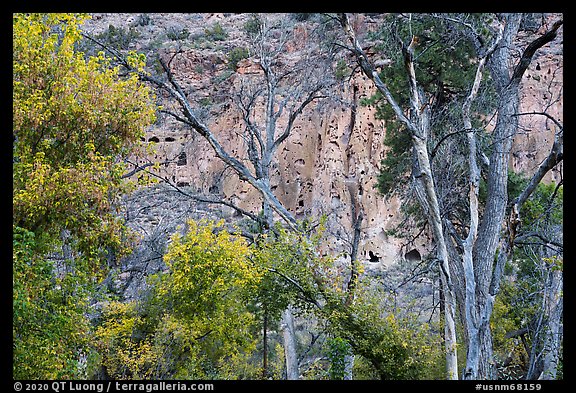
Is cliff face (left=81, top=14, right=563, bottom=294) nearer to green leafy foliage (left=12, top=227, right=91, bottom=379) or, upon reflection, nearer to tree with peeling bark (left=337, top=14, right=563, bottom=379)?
tree with peeling bark (left=337, top=14, right=563, bottom=379)

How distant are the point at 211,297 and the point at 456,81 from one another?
851 centimetres

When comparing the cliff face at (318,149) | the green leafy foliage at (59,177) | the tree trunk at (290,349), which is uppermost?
the cliff face at (318,149)

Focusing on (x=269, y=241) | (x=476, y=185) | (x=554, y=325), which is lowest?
(x=554, y=325)

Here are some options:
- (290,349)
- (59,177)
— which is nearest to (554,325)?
(290,349)

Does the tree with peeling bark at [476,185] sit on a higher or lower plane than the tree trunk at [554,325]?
higher

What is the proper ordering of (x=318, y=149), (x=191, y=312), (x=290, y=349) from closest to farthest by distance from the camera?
(x=191, y=312) → (x=290, y=349) → (x=318, y=149)

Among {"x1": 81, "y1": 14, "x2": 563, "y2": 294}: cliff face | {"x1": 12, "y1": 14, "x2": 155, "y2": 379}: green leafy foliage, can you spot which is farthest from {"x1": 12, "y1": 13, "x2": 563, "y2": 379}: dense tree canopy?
{"x1": 81, "y1": 14, "x2": 563, "y2": 294}: cliff face

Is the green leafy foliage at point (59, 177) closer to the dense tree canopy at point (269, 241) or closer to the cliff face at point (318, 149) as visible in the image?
the dense tree canopy at point (269, 241)

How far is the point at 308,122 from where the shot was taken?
35.7 meters

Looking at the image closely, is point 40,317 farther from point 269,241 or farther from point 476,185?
point 476,185

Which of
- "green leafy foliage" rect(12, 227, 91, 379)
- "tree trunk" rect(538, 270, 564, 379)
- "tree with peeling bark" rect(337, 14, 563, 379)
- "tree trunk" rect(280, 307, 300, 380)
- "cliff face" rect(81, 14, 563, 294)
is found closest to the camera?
"green leafy foliage" rect(12, 227, 91, 379)

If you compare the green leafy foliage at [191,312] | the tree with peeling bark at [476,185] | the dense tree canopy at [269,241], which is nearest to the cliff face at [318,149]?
the dense tree canopy at [269,241]

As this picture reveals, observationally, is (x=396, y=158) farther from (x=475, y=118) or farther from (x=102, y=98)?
(x=102, y=98)

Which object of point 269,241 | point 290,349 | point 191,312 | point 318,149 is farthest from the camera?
point 318,149
